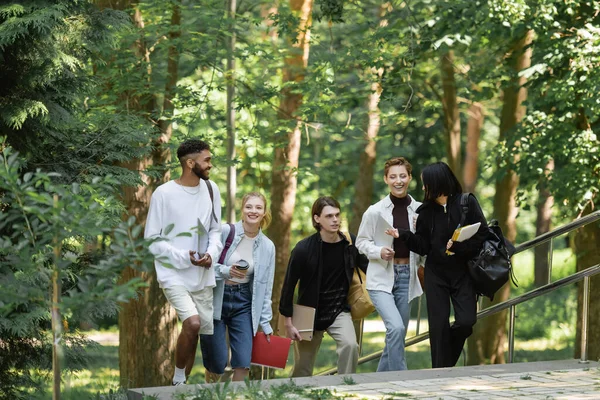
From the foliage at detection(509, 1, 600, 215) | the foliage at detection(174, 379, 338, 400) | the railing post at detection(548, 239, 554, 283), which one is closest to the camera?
the foliage at detection(174, 379, 338, 400)

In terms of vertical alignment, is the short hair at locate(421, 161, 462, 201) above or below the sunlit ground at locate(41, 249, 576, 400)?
above

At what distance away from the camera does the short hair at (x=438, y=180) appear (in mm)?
7719

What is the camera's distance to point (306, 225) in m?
28.5

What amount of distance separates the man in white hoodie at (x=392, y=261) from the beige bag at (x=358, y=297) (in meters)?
0.14

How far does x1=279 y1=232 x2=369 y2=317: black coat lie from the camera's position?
802 cm

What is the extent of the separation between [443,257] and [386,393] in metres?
1.64

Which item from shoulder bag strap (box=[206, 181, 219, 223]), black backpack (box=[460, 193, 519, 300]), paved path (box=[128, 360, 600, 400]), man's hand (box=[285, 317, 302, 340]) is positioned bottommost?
paved path (box=[128, 360, 600, 400])

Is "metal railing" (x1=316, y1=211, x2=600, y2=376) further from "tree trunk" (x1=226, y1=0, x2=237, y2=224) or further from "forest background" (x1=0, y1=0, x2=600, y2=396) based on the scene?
"tree trunk" (x1=226, y1=0, x2=237, y2=224)

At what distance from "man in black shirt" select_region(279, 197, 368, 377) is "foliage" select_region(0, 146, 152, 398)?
157 cm

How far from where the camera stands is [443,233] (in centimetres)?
774

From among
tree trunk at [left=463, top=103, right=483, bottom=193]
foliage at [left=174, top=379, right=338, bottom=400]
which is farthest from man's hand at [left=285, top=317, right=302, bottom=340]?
tree trunk at [left=463, top=103, right=483, bottom=193]

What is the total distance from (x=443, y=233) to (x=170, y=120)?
15.1 ft

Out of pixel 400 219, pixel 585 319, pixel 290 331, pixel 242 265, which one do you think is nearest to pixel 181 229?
pixel 242 265

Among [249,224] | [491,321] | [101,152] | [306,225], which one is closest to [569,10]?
[249,224]
